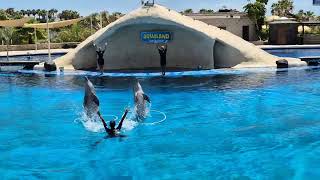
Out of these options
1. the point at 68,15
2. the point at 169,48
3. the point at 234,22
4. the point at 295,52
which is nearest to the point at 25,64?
the point at 169,48

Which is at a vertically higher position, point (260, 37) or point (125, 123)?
point (260, 37)

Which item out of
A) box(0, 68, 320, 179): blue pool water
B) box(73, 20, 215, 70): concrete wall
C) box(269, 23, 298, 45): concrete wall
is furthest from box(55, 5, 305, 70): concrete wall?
box(269, 23, 298, 45): concrete wall

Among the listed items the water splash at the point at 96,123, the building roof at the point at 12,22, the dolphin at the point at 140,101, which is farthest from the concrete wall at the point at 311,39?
the water splash at the point at 96,123

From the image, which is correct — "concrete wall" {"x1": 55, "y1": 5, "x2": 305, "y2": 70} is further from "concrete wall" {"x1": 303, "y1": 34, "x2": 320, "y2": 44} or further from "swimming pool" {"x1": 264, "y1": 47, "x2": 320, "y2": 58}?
"concrete wall" {"x1": 303, "y1": 34, "x2": 320, "y2": 44}

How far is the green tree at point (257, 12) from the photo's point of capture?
173ft

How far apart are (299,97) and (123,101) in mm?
6935

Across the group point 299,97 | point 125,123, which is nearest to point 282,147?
point 125,123

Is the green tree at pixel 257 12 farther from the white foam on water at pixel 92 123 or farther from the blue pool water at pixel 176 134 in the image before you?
the white foam on water at pixel 92 123

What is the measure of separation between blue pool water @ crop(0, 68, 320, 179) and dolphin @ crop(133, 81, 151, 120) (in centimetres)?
39

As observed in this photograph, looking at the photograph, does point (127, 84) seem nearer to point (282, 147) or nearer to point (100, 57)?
point (100, 57)

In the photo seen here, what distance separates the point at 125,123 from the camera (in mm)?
13953

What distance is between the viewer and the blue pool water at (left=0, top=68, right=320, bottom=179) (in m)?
10.3

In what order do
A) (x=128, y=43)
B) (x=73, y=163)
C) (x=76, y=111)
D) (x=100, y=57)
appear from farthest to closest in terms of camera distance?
(x=128, y=43), (x=100, y=57), (x=76, y=111), (x=73, y=163)

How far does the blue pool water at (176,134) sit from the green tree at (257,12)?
3215 cm
